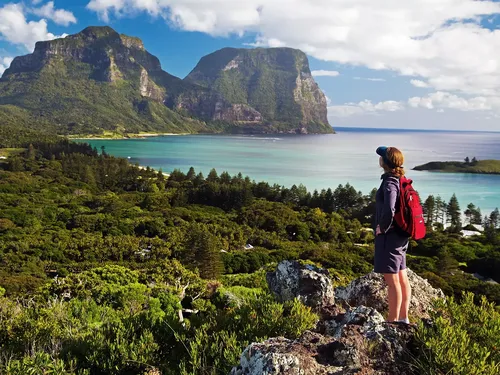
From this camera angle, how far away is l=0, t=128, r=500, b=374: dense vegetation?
180 inches

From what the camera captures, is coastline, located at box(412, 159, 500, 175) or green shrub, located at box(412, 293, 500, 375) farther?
coastline, located at box(412, 159, 500, 175)

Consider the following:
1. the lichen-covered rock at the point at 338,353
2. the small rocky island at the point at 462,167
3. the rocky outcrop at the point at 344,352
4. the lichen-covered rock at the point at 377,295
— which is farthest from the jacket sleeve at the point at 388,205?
the small rocky island at the point at 462,167

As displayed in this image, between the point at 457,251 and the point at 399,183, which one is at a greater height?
the point at 399,183

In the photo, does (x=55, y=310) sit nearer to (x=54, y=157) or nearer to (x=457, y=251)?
(x=457, y=251)

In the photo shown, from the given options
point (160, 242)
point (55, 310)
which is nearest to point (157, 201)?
point (160, 242)

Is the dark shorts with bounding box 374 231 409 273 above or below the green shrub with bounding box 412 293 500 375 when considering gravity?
above

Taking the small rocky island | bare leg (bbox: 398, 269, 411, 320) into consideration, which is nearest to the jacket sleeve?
bare leg (bbox: 398, 269, 411, 320)

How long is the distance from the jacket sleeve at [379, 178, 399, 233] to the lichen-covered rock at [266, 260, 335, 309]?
2041 millimetres

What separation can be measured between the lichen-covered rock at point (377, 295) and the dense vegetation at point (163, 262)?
4.86 feet

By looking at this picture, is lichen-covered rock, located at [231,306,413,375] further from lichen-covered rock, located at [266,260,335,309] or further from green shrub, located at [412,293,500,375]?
lichen-covered rock, located at [266,260,335,309]

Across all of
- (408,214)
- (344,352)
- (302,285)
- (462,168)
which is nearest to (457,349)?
(344,352)

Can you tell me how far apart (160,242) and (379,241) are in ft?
93.2

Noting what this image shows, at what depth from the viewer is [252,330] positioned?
447 cm

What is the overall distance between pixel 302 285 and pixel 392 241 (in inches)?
83.6
